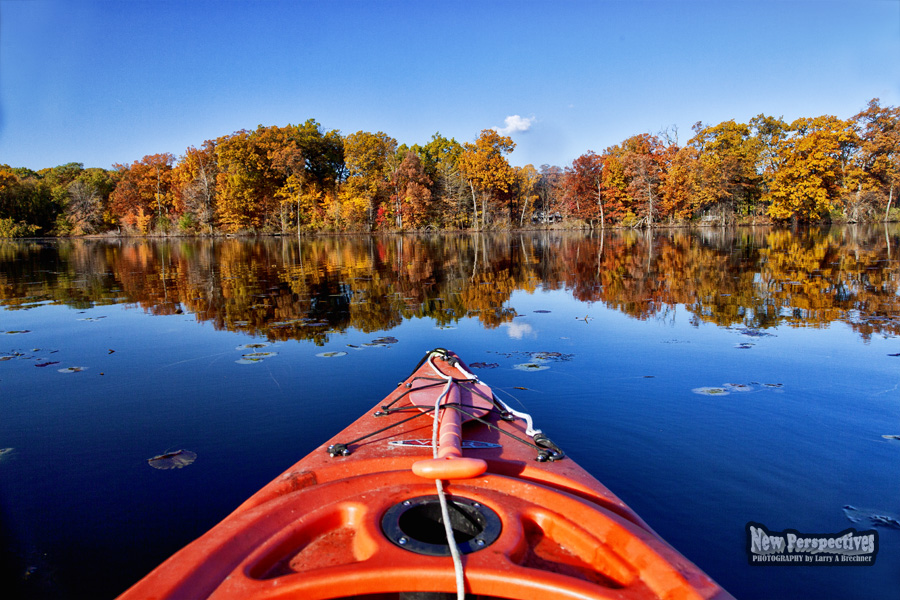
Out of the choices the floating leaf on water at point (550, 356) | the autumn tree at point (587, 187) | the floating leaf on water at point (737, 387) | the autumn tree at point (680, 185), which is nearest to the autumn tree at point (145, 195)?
the autumn tree at point (587, 187)

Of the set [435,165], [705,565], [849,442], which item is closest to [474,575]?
[705,565]

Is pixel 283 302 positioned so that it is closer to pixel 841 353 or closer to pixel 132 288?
pixel 132 288

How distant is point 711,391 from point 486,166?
3500 centimetres

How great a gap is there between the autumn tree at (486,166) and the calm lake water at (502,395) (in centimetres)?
3004

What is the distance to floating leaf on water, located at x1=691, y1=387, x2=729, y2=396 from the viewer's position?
3.59 m

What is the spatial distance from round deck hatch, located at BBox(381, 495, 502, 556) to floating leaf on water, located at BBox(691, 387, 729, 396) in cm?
277

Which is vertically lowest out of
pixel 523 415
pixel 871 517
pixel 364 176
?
pixel 871 517

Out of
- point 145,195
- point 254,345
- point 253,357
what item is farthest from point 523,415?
point 145,195

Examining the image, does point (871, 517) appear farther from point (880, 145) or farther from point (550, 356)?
point (880, 145)

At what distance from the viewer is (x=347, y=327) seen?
598 cm

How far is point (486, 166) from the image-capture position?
36.9 m

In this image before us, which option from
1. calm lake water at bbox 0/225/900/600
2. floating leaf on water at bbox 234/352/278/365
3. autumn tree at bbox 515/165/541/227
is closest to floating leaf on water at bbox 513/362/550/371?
calm lake water at bbox 0/225/900/600

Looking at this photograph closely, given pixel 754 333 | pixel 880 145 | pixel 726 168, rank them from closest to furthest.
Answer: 1. pixel 754 333
2. pixel 880 145
3. pixel 726 168

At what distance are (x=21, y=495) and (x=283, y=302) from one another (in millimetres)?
5305
